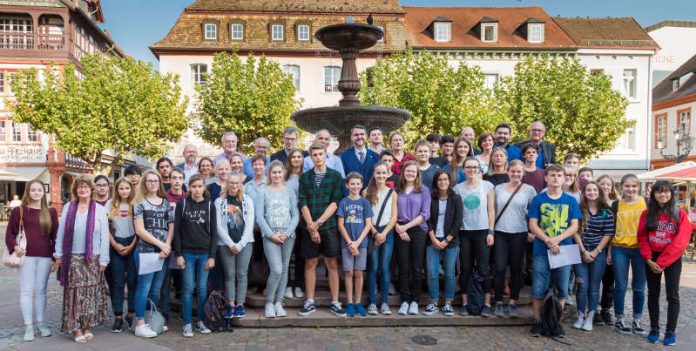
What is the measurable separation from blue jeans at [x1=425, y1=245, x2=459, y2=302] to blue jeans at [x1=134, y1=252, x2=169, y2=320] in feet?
10.7

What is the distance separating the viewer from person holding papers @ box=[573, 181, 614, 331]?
5.91m

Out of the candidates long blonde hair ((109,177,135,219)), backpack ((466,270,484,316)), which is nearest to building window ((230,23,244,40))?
long blonde hair ((109,177,135,219))

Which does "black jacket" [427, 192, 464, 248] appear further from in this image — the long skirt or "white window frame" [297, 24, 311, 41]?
"white window frame" [297, 24, 311, 41]

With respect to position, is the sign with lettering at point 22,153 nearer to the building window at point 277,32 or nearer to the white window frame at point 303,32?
the building window at point 277,32

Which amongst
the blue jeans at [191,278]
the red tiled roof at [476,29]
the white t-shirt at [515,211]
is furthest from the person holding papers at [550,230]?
the red tiled roof at [476,29]

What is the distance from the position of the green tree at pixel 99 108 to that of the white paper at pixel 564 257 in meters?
22.4

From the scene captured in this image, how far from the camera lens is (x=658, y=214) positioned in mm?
5602

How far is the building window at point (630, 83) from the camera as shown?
33.1 m

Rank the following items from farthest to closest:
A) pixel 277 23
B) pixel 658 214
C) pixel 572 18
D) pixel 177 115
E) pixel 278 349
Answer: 1. pixel 572 18
2. pixel 277 23
3. pixel 177 115
4. pixel 658 214
5. pixel 278 349

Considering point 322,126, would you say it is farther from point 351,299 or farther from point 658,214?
point 658,214

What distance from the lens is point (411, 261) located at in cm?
619

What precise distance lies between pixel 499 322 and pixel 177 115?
22.4 meters

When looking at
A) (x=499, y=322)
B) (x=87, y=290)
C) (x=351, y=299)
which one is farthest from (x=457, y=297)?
(x=87, y=290)

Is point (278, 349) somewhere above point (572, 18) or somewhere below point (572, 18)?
below
